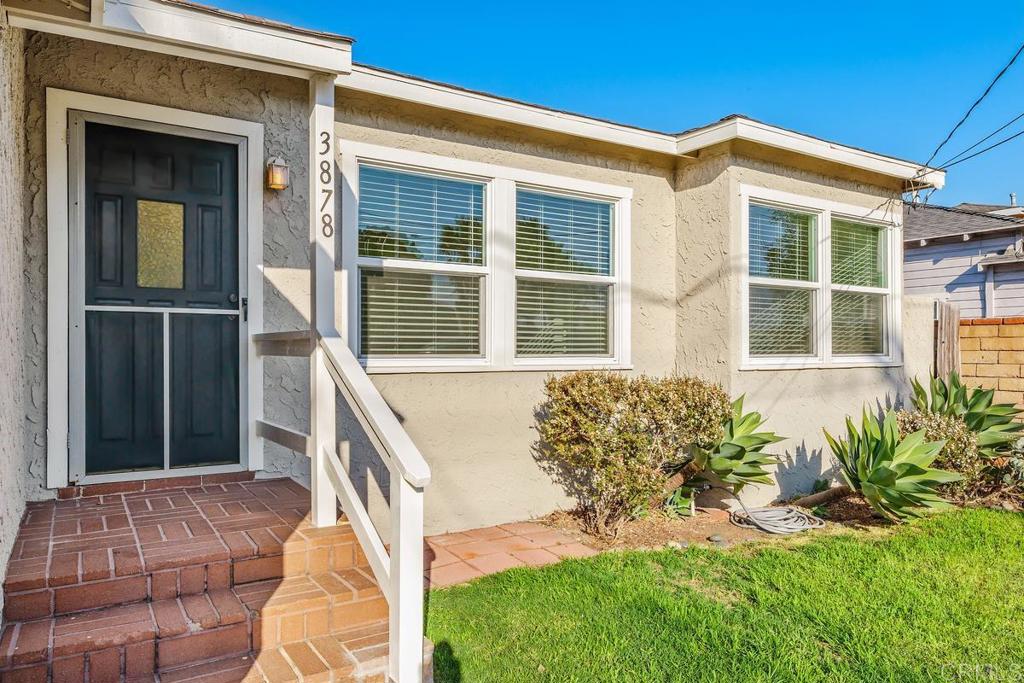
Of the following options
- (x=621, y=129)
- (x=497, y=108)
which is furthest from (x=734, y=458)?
(x=497, y=108)

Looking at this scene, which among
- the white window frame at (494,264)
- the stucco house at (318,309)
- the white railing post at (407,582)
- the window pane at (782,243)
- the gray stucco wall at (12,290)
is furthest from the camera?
the window pane at (782,243)

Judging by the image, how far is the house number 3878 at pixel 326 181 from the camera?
3.47 m

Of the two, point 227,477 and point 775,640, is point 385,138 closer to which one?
point 227,477

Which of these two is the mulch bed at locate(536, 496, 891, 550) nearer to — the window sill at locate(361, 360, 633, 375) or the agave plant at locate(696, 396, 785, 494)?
the agave plant at locate(696, 396, 785, 494)

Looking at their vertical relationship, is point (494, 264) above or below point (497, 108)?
below

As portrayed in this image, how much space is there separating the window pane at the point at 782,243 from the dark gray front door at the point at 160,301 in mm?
4601

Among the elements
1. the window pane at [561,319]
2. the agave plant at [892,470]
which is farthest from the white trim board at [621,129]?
the agave plant at [892,470]

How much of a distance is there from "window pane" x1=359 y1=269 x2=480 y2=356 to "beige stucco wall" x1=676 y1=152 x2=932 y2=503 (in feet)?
7.13

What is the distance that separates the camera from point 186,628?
2.70m

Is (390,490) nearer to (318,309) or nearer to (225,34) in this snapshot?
(318,309)

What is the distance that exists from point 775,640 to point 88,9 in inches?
167

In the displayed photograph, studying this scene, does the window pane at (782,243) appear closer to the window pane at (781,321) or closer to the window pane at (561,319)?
the window pane at (781,321)

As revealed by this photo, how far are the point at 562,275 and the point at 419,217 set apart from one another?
4.52 ft

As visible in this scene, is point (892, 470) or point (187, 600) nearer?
point (187, 600)
